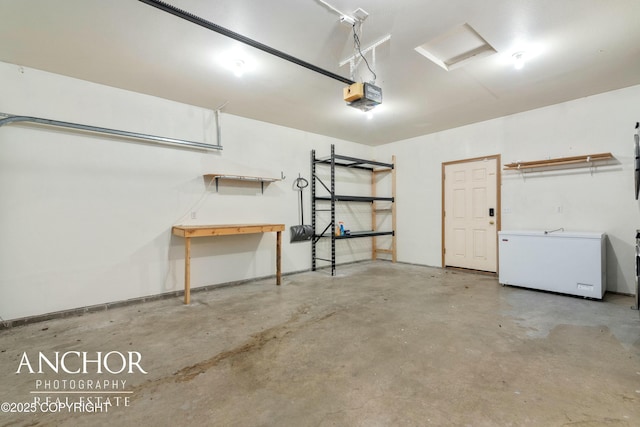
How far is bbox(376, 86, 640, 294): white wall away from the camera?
161 inches

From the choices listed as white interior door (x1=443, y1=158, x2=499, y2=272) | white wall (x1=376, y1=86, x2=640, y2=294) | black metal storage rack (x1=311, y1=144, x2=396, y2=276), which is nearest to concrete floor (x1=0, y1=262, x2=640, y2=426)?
white wall (x1=376, y1=86, x2=640, y2=294)

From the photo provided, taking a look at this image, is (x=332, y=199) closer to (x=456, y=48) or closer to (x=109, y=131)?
(x=456, y=48)

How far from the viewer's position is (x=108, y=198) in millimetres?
3746

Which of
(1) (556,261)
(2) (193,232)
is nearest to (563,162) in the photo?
(1) (556,261)

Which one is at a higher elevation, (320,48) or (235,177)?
(320,48)

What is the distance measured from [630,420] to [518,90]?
12.6 ft

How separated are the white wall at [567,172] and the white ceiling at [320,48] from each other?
354 millimetres

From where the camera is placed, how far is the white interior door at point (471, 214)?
5395 millimetres

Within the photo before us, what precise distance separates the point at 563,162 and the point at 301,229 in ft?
14.5

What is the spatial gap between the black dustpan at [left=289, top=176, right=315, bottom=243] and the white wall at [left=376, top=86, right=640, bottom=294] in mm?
2681

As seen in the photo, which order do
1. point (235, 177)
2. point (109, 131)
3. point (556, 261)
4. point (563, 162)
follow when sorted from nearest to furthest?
point (109, 131), point (556, 261), point (563, 162), point (235, 177)

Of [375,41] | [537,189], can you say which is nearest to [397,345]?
[375,41]

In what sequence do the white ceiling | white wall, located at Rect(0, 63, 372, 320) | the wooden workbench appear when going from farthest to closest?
the wooden workbench
white wall, located at Rect(0, 63, 372, 320)
the white ceiling

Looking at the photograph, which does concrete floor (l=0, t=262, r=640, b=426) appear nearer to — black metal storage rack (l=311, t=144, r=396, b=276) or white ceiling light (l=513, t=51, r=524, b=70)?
black metal storage rack (l=311, t=144, r=396, b=276)
